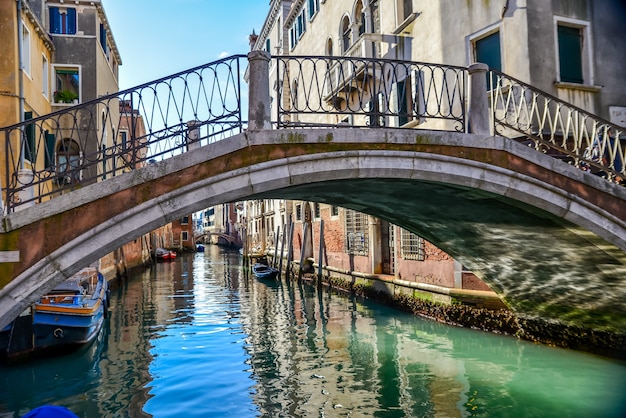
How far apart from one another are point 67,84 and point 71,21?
5.64 feet

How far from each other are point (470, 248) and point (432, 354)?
1.65 meters

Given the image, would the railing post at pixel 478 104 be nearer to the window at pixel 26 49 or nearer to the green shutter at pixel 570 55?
the green shutter at pixel 570 55

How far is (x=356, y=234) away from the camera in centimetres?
1496

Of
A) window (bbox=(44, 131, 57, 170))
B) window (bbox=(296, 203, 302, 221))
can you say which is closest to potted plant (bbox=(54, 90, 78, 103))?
window (bbox=(44, 131, 57, 170))

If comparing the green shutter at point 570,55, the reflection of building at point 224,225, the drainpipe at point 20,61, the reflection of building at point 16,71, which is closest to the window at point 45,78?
the reflection of building at point 16,71

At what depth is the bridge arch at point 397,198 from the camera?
3895mm

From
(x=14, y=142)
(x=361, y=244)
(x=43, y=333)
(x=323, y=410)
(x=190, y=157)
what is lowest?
(x=323, y=410)

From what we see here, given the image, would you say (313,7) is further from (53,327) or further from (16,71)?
(53,327)

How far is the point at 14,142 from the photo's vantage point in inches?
440

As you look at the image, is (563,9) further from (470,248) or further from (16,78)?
(16,78)

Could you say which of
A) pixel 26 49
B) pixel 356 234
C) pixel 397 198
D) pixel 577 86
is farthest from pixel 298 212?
pixel 397 198

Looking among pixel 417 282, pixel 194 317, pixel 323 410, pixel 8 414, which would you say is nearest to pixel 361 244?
pixel 417 282

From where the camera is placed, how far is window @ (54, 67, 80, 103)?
1447 cm

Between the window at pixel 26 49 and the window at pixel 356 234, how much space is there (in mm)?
8503
